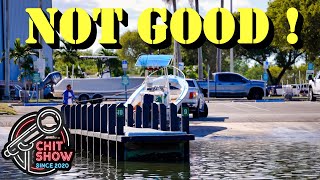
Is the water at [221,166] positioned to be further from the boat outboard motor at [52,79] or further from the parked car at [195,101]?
the boat outboard motor at [52,79]

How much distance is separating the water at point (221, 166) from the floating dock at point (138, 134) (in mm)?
449

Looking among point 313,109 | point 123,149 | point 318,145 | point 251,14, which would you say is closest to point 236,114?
point 313,109

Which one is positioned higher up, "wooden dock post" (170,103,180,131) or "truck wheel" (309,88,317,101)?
"truck wheel" (309,88,317,101)

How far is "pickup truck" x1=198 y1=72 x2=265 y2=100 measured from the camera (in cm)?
6078

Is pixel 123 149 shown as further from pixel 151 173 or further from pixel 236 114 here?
pixel 236 114

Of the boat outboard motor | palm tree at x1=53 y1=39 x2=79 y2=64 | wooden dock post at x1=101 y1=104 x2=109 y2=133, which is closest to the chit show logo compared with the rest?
wooden dock post at x1=101 y1=104 x2=109 y2=133

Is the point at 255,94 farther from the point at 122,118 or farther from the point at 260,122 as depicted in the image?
the point at 122,118

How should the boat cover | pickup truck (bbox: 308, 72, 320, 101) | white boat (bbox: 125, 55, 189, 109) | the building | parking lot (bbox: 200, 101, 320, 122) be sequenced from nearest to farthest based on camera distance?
white boat (bbox: 125, 55, 189, 109) < parking lot (bbox: 200, 101, 320, 122) < pickup truck (bbox: 308, 72, 320, 101) < the boat cover < the building

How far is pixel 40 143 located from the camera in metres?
15.4

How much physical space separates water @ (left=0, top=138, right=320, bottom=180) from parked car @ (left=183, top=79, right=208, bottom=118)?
34.3 feet

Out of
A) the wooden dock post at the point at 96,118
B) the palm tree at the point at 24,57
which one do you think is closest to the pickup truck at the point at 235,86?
the palm tree at the point at 24,57

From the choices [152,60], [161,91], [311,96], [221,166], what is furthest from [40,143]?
[152,60]

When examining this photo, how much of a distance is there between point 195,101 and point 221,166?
16.0 metres

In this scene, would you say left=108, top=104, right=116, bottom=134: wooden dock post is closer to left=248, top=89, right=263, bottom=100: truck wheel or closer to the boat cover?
the boat cover
